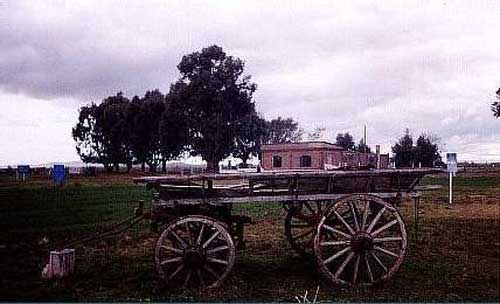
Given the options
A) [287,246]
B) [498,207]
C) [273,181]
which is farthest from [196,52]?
[498,207]

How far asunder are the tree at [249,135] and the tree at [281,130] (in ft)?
0.34

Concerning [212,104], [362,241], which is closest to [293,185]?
[362,241]

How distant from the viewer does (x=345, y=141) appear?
683 centimetres

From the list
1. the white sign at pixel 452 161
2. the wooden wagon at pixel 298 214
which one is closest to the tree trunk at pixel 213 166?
the wooden wagon at pixel 298 214

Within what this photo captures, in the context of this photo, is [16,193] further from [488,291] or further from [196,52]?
[488,291]

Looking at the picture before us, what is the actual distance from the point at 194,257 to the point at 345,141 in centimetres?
Answer: 276

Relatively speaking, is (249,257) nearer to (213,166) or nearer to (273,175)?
(213,166)

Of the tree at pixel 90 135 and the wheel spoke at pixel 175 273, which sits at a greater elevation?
the tree at pixel 90 135

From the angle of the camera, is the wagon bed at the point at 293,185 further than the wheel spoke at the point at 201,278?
Yes

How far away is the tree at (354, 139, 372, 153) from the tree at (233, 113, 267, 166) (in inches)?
54.4

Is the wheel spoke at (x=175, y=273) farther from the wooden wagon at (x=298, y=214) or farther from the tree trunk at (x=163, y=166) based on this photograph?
the tree trunk at (x=163, y=166)

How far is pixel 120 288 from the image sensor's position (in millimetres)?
5535

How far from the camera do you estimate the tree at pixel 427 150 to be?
5848 millimetres

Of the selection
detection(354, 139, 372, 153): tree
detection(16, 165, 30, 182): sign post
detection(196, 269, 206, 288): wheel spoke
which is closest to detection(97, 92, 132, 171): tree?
detection(16, 165, 30, 182): sign post
